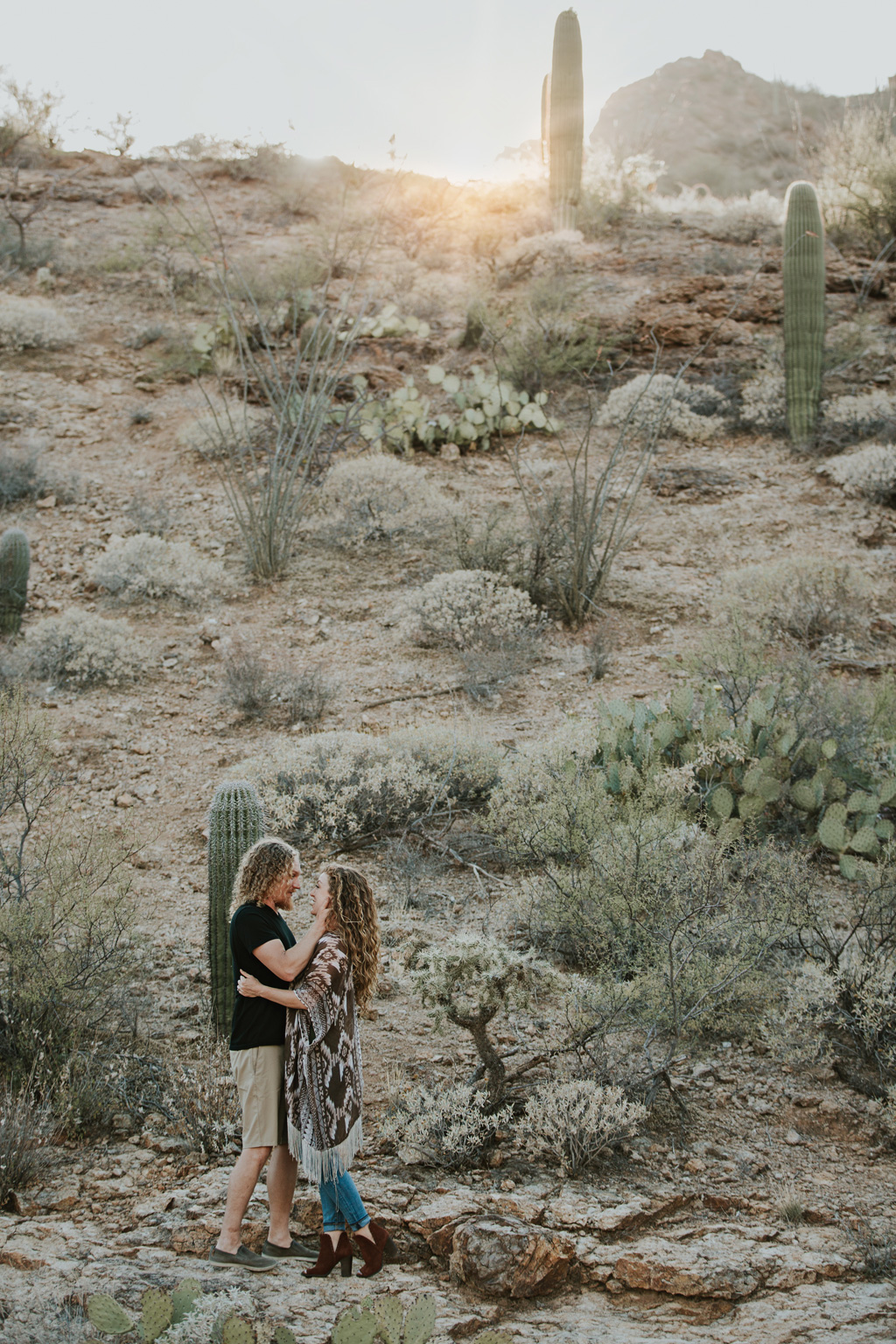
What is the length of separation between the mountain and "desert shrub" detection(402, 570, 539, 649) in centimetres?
2104

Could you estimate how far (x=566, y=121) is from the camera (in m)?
15.4

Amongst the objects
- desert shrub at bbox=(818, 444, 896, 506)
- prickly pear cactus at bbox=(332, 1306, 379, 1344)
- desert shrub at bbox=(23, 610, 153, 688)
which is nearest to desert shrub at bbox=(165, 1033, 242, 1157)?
prickly pear cactus at bbox=(332, 1306, 379, 1344)

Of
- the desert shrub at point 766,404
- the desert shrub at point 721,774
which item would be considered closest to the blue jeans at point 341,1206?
the desert shrub at point 721,774

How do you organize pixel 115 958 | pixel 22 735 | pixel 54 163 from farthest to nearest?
pixel 54 163 < pixel 22 735 < pixel 115 958

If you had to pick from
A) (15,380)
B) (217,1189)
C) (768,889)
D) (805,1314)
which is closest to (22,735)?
(217,1189)

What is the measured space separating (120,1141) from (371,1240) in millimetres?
1127

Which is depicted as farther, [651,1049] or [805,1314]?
[651,1049]

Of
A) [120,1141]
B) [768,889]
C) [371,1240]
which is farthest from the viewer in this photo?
[768,889]

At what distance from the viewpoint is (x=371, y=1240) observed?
7.88 feet

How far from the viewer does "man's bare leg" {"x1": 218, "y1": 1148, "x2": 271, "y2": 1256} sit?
7.90 ft

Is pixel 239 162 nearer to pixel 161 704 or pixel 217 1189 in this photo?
pixel 161 704

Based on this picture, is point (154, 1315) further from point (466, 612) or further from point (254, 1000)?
point (466, 612)

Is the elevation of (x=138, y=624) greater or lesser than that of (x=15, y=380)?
lesser

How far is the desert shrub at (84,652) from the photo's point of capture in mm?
6961
